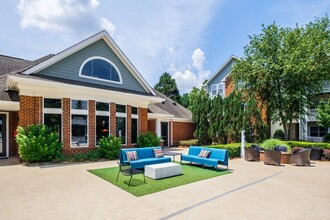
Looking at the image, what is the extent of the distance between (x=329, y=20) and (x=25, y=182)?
26.3 metres

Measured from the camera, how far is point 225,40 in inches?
693

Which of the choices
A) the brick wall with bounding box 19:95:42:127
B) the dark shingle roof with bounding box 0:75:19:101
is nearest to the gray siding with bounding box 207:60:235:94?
the brick wall with bounding box 19:95:42:127

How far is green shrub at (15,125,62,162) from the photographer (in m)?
9.36

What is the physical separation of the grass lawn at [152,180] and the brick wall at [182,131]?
1167 centimetres

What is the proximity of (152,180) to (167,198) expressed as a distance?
1849 millimetres

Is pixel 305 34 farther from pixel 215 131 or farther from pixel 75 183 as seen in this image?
pixel 75 183

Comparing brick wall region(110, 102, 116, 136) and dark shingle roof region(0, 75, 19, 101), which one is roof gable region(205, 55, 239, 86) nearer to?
brick wall region(110, 102, 116, 136)

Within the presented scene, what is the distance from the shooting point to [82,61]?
12.2 metres

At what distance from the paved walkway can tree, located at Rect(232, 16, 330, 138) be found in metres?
11.9

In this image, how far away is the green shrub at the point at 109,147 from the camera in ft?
37.9

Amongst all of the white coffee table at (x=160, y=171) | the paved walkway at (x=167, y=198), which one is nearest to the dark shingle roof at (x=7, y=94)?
the paved walkway at (x=167, y=198)

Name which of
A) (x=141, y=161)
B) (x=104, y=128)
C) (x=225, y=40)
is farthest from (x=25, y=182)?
(x=225, y=40)

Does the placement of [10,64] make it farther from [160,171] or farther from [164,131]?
[160,171]

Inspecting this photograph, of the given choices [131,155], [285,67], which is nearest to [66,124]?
[131,155]
